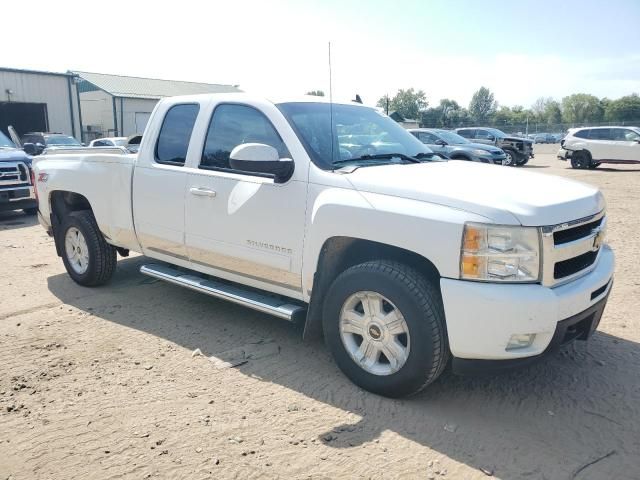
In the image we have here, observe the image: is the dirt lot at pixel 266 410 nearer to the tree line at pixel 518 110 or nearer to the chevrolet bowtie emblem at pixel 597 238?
the chevrolet bowtie emblem at pixel 597 238

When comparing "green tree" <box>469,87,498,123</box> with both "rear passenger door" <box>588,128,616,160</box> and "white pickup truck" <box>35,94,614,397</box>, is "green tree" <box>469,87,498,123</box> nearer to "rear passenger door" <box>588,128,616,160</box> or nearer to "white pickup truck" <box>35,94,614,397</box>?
"rear passenger door" <box>588,128,616,160</box>

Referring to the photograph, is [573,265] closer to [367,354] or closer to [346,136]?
[367,354]

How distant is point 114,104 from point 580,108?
357 feet

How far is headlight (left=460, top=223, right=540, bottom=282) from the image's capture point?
9.39 ft

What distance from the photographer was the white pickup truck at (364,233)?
2.89 m

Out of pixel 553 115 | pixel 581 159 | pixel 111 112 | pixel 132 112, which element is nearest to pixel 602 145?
pixel 581 159

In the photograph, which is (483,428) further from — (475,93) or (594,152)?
(475,93)

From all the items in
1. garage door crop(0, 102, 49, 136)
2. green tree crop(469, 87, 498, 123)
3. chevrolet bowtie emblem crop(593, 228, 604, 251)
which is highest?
green tree crop(469, 87, 498, 123)

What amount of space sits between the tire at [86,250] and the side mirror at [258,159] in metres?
2.60

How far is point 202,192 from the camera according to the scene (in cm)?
416

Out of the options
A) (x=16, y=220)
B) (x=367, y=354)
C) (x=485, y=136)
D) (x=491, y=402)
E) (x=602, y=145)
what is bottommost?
(x=491, y=402)

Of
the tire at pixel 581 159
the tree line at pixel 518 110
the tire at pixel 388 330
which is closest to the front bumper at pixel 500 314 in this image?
the tire at pixel 388 330

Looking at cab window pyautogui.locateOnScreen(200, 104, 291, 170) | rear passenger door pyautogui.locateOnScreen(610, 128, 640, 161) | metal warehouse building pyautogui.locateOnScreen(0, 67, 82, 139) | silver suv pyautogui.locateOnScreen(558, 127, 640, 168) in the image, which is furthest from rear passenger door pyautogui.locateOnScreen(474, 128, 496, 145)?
cab window pyautogui.locateOnScreen(200, 104, 291, 170)

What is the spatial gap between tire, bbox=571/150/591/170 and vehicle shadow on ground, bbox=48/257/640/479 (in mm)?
19819
